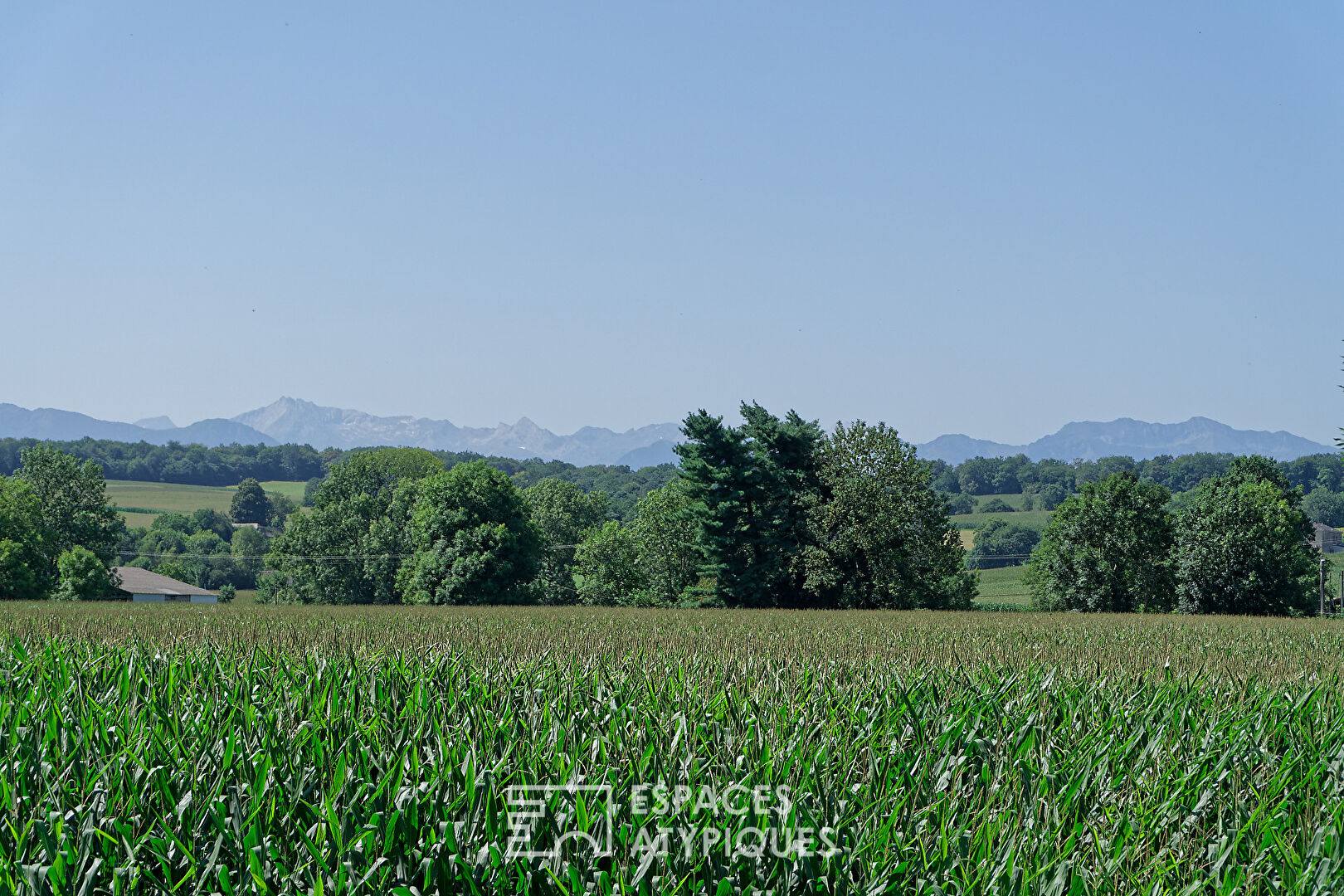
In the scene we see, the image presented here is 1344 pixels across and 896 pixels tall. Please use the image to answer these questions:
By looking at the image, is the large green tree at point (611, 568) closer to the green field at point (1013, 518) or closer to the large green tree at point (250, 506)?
the green field at point (1013, 518)

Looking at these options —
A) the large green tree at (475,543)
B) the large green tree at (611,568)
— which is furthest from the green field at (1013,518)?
the large green tree at (475,543)

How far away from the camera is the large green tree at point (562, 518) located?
251 ft

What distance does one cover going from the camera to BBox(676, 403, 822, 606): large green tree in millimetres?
43281

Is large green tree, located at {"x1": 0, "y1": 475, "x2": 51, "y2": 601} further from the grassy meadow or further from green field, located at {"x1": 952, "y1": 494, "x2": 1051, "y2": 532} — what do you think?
green field, located at {"x1": 952, "y1": 494, "x2": 1051, "y2": 532}

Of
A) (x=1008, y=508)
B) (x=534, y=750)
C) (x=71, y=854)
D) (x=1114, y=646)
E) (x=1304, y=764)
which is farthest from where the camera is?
(x=1008, y=508)

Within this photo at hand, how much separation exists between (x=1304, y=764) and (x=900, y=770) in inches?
97.8

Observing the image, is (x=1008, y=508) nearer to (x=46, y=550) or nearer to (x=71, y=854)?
(x=46, y=550)

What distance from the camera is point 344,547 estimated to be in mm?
73062

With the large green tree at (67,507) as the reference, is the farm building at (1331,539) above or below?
below

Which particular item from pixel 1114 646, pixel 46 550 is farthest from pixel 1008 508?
pixel 1114 646

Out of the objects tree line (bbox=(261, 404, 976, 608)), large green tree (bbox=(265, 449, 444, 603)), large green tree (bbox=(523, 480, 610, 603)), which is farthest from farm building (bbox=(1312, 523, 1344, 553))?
large green tree (bbox=(265, 449, 444, 603))

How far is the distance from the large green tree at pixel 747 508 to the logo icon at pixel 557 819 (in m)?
38.3

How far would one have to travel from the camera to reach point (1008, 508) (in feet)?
445

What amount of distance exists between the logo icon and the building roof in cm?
8605
